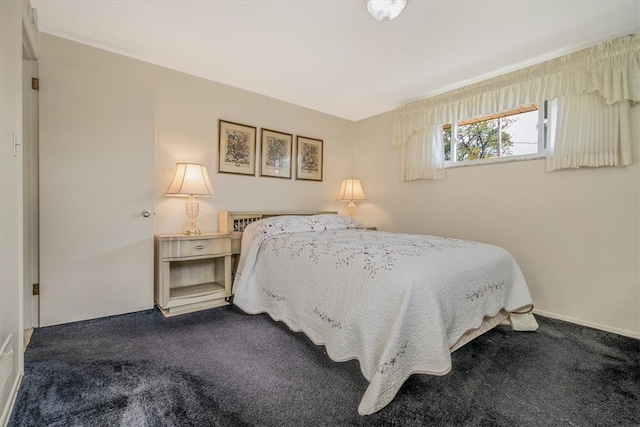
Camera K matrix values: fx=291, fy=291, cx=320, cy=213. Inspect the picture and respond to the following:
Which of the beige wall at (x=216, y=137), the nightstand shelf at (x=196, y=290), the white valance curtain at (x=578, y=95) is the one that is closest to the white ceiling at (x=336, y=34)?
the white valance curtain at (x=578, y=95)

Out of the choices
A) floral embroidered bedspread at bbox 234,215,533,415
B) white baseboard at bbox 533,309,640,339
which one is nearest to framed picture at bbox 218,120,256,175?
floral embroidered bedspread at bbox 234,215,533,415

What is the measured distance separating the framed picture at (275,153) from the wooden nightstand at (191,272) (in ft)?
3.47

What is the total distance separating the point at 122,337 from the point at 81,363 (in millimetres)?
346

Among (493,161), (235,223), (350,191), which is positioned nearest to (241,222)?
(235,223)

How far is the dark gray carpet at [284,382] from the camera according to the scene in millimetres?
1272

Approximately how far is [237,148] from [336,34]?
5.10 ft

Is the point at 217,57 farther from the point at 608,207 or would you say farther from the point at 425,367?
the point at 608,207

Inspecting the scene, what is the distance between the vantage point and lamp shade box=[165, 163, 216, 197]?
2553 millimetres

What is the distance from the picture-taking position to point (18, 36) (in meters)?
1.47

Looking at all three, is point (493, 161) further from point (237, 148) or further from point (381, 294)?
point (237, 148)

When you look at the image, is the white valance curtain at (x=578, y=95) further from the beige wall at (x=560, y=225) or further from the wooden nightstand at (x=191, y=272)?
the wooden nightstand at (x=191, y=272)

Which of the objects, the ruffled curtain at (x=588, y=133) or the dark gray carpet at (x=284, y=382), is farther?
the ruffled curtain at (x=588, y=133)

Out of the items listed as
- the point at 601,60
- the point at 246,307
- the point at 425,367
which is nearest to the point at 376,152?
the point at 601,60

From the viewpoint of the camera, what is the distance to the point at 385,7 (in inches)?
69.8
